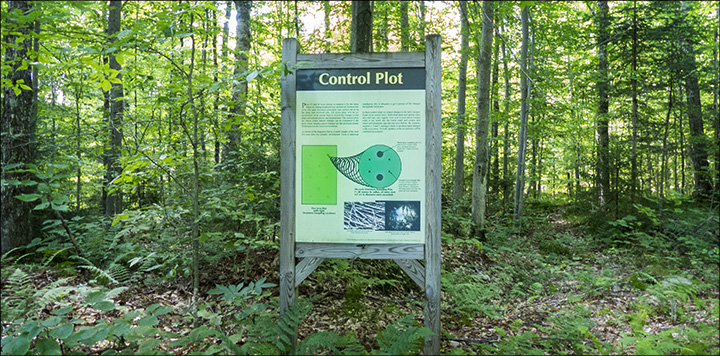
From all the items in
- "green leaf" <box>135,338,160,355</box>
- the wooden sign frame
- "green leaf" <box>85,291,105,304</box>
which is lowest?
"green leaf" <box>135,338,160,355</box>

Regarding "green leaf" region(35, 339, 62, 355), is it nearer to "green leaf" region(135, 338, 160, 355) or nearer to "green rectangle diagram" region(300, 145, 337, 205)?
"green leaf" region(135, 338, 160, 355)

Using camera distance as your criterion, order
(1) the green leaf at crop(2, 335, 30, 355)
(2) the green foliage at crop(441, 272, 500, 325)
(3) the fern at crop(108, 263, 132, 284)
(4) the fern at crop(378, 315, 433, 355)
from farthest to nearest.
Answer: (3) the fern at crop(108, 263, 132, 284), (2) the green foliage at crop(441, 272, 500, 325), (4) the fern at crop(378, 315, 433, 355), (1) the green leaf at crop(2, 335, 30, 355)

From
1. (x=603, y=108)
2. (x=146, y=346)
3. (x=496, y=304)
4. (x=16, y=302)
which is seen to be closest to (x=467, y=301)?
(x=496, y=304)

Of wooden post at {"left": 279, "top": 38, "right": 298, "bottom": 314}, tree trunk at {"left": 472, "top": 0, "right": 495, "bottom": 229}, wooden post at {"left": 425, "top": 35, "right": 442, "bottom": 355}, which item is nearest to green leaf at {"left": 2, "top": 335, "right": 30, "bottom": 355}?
wooden post at {"left": 279, "top": 38, "right": 298, "bottom": 314}

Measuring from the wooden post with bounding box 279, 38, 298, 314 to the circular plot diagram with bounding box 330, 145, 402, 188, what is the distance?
0.45m

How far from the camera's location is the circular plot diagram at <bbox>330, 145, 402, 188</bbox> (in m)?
3.31

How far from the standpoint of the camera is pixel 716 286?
5.37m

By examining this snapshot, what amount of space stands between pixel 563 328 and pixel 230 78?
4.11 m

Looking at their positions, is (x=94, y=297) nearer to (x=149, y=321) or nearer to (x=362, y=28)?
(x=149, y=321)

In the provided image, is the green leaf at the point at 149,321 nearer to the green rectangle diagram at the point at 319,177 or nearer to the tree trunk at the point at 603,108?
the green rectangle diagram at the point at 319,177

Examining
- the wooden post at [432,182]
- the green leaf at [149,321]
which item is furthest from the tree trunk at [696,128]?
the green leaf at [149,321]

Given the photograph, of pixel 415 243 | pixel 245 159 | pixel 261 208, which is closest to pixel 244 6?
pixel 245 159

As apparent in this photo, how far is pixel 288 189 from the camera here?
11.2ft

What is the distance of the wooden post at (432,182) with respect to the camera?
3354mm
